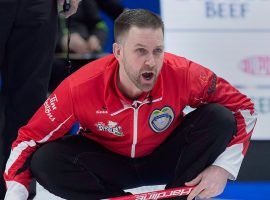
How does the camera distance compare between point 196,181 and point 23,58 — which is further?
point 23,58

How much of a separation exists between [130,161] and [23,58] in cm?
54

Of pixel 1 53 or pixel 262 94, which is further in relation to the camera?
pixel 262 94

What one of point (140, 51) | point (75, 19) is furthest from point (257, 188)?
point (75, 19)

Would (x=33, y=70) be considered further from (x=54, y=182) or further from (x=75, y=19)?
(x=75, y=19)

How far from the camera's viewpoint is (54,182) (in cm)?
229

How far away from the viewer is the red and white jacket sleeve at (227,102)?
7.34ft

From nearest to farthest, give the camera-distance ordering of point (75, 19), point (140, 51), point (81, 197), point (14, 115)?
point (140, 51) → point (81, 197) → point (14, 115) → point (75, 19)

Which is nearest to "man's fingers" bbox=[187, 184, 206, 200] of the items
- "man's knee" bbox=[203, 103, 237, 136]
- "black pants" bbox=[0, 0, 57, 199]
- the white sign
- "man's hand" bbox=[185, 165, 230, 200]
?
"man's hand" bbox=[185, 165, 230, 200]

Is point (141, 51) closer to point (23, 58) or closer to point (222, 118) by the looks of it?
point (222, 118)

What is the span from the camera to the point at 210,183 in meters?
2.23

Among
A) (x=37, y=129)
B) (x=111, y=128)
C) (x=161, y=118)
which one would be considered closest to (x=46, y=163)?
(x=37, y=129)

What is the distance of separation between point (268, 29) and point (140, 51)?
163 cm

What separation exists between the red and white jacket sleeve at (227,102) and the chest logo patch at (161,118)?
86 millimetres

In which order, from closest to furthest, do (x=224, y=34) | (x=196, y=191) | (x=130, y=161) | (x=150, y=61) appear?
1. (x=150, y=61)
2. (x=196, y=191)
3. (x=130, y=161)
4. (x=224, y=34)
